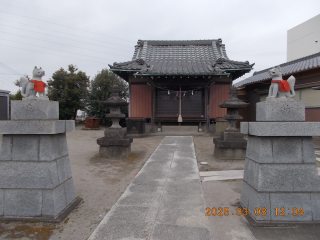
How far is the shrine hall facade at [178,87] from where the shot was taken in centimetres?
1344

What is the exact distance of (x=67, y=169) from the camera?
12.2 ft

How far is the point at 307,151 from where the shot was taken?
313 centimetres

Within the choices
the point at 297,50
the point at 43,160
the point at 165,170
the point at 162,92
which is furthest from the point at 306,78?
the point at 297,50

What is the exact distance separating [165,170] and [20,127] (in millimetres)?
3851

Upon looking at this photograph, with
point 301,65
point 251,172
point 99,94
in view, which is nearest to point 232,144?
point 251,172

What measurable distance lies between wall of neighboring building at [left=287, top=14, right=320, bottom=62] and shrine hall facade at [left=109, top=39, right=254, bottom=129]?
18.0 metres

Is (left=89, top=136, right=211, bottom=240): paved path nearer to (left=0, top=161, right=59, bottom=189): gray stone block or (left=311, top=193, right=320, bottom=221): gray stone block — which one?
(left=0, top=161, right=59, bottom=189): gray stone block

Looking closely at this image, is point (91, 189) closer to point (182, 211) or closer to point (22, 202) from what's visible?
point (22, 202)

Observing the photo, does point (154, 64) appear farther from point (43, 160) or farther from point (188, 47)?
point (43, 160)

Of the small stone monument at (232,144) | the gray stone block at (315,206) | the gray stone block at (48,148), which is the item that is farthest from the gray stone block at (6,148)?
the small stone monument at (232,144)

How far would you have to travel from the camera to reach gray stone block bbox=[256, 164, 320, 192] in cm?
308

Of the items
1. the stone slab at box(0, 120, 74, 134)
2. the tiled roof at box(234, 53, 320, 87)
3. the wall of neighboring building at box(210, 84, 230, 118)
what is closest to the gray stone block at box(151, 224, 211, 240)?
the stone slab at box(0, 120, 74, 134)

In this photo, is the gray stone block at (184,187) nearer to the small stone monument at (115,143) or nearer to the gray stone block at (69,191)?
the gray stone block at (69,191)

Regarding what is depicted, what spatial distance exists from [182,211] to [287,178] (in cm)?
170
